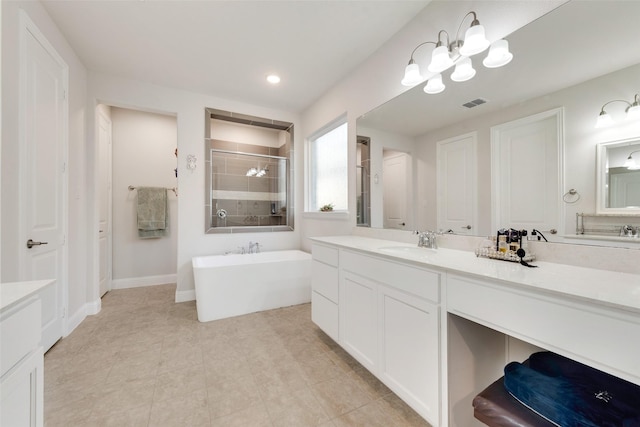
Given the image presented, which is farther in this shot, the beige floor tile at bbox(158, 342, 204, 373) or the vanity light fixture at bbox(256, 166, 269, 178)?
the vanity light fixture at bbox(256, 166, 269, 178)

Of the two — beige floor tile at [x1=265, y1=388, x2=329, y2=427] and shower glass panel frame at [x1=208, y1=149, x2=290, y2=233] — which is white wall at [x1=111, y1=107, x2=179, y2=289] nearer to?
shower glass panel frame at [x1=208, y1=149, x2=290, y2=233]

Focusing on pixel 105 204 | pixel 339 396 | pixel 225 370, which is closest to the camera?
pixel 339 396

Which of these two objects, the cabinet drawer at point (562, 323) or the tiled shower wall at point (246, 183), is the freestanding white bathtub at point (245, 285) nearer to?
the tiled shower wall at point (246, 183)

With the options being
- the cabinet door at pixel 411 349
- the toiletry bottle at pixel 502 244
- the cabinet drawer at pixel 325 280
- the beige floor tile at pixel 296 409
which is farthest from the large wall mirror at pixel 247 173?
the toiletry bottle at pixel 502 244

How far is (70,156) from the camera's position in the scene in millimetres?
2385

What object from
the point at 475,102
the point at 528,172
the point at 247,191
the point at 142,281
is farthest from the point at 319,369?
the point at 142,281

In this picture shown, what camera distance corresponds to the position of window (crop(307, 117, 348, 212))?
310 cm

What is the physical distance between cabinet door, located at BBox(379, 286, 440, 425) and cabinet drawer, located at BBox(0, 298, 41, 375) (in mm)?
1481

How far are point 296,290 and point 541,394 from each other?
248 cm

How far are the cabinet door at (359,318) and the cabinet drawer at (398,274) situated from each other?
0.23 feet

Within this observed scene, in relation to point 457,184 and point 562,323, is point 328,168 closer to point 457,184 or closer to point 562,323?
point 457,184

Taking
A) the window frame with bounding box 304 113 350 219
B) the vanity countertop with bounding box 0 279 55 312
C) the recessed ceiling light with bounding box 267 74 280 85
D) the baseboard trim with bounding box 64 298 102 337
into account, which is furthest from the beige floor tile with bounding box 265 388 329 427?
the recessed ceiling light with bounding box 267 74 280 85

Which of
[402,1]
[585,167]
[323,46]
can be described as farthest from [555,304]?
[323,46]

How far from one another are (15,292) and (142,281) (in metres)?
3.53
